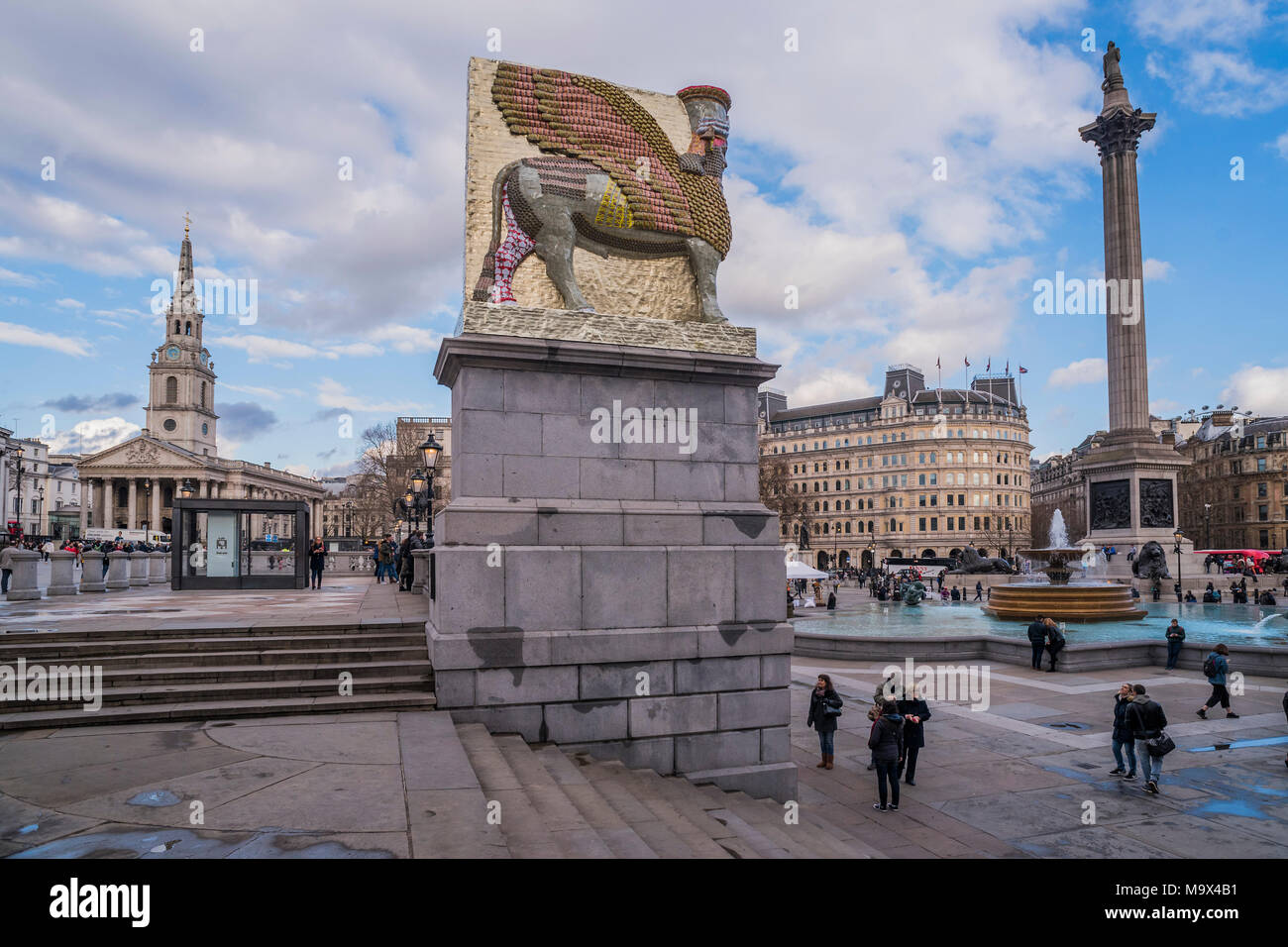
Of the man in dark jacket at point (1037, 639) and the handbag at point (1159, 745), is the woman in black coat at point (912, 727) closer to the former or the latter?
the handbag at point (1159, 745)

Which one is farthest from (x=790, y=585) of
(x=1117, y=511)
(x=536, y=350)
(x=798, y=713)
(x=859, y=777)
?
(x=536, y=350)

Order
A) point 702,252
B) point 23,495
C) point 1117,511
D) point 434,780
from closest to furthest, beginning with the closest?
point 434,780 < point 702,252 < point 1117,511 < point 23,495

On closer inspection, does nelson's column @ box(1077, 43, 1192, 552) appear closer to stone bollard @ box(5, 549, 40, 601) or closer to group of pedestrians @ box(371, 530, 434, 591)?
group of pedestrians @ box(371, 530, 434, 591)

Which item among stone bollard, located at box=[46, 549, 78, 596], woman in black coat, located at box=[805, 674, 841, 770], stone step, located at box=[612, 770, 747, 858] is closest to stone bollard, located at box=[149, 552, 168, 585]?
stone bollard, located at box=[46, 549, 78, 596]

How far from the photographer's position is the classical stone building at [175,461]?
11069 cm

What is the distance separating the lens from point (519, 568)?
999 cm

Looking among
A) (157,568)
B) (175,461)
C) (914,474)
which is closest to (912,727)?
(157,568)

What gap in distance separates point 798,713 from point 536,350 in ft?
34.2

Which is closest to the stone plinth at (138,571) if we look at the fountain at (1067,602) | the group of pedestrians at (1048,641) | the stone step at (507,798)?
the stone step at (507,798)

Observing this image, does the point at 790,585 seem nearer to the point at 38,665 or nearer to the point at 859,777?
the point at 859,777

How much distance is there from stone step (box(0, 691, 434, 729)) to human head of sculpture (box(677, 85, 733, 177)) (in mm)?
8779

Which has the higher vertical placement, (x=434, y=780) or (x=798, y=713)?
(x=434, y=780)

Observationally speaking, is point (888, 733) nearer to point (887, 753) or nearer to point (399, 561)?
point (887, 753)

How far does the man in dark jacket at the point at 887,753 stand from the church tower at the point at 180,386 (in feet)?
456
